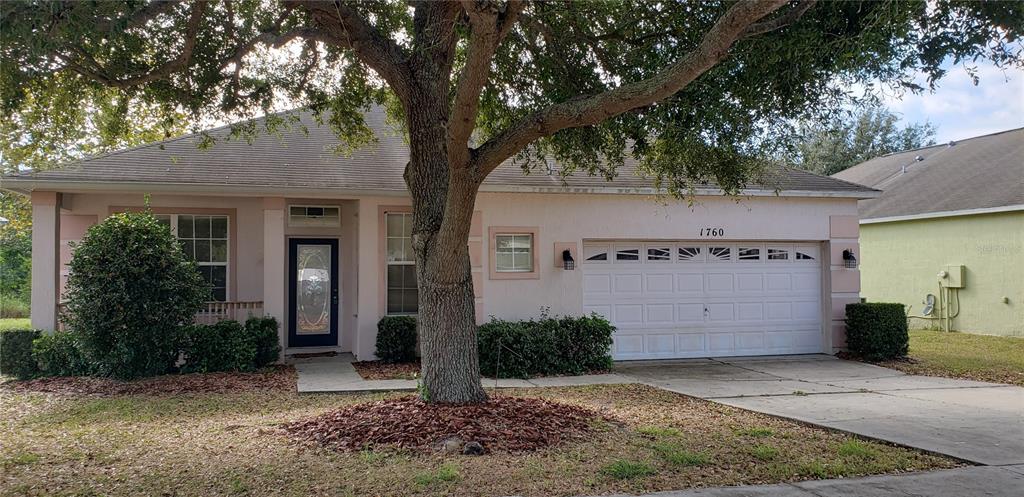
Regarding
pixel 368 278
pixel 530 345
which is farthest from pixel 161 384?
pixel 530 345

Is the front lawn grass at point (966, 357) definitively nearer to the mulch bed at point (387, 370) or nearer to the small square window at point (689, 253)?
the small square window at point (689, 253)

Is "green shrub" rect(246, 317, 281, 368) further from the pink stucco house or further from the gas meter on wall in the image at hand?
the gas meter on wall

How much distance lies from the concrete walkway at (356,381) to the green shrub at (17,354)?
4.01 metres

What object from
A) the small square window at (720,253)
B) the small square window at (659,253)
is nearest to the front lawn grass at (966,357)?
the small square window at (720,253)

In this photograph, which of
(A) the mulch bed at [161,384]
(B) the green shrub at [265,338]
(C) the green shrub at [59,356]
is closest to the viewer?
(A) the mulch bed at [161,384]

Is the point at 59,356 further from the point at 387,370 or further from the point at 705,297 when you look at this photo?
the point at 705,297

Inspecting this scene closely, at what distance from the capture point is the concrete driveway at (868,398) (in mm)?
7484

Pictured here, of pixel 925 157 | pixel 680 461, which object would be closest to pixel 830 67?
pixel 680 461

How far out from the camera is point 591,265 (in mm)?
13609

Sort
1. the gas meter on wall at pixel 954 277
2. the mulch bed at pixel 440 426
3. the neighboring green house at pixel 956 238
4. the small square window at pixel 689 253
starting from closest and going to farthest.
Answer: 1. the mulch bed at pixel 440 426
2. the small square window at pixel 689 253
3. the neighboring green house at pixel 956 238
4. the gas meter on wall at pixel 954 277

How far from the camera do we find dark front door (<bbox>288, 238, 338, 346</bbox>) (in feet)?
46.3

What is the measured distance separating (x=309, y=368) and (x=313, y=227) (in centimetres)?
308

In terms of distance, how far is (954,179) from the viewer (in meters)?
20.5

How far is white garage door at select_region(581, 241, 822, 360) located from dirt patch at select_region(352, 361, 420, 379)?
11.5 ft
